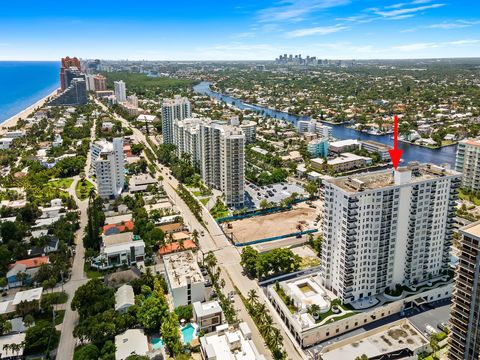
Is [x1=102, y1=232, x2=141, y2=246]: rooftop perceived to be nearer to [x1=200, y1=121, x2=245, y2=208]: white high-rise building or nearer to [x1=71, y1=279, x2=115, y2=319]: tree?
[x1=71, y1=279, x2=115, y2=319]: tree

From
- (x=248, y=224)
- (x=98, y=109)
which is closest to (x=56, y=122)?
(x=98, y=109)

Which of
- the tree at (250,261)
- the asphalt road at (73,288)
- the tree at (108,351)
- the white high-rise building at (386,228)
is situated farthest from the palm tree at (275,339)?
the asphalt road at (73,288)

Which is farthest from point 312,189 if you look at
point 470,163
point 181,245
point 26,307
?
point 26,307

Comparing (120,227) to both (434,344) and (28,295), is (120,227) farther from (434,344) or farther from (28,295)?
(434,344)

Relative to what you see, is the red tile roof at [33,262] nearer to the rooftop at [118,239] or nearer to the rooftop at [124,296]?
the rooftop at [118,239]

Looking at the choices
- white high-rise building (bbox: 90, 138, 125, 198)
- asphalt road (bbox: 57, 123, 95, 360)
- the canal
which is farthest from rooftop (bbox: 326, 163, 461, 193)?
the canal

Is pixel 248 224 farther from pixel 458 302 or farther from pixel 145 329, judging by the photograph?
pixel 458 302
